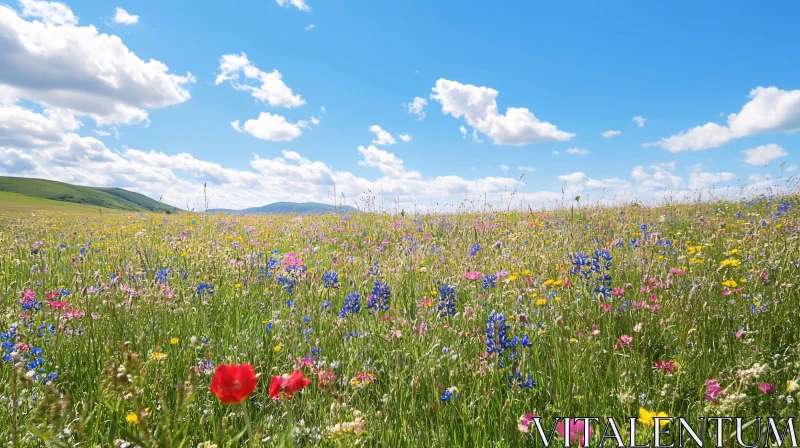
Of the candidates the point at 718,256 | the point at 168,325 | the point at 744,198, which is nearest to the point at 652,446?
the point at 168,325

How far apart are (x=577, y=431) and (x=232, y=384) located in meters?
1.34

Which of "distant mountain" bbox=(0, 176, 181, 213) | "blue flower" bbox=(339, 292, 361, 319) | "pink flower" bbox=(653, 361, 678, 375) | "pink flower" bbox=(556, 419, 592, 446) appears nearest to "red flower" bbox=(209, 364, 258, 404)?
"pink flower" bbox=(556, 419, 592, 446)

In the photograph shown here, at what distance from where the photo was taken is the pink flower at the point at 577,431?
155cm

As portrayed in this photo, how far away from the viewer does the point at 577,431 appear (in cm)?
163

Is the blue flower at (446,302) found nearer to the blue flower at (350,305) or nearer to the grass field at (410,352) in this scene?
the grass field at (410,352)

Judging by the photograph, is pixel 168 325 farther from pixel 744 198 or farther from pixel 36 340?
pixel 744 198

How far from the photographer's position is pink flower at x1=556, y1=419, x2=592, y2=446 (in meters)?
1.55

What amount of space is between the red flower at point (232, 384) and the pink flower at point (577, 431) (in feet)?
3.90

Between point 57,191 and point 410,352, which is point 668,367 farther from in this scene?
point 57,191

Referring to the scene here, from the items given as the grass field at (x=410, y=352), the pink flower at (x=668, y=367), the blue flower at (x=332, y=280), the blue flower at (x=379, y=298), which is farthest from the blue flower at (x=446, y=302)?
the pink flower at (x=668, y=367)

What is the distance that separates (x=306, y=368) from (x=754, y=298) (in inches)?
112

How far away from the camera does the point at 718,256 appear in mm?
4293

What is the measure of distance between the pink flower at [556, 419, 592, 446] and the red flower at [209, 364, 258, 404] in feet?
3.90

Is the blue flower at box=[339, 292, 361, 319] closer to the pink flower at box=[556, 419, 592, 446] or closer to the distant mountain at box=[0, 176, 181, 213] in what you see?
the pink flower at box=[556, 419, 592, 446]
